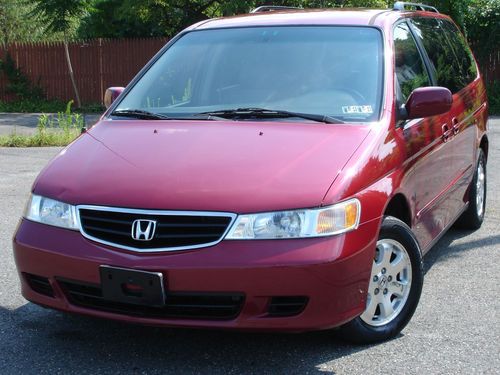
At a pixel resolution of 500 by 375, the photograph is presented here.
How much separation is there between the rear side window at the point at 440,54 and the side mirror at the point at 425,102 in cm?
107

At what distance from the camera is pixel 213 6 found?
2723cm

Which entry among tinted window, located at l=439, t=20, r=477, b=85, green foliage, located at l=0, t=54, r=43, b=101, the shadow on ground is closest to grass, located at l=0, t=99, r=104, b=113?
green foliage, located at l=0, t=54, r=43, b=101

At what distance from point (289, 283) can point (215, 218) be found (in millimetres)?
452

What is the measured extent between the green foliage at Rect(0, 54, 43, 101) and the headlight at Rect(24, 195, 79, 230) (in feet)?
68.2

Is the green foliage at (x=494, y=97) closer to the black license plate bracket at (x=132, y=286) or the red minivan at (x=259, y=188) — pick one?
the red minivan at (x=259, y=188)

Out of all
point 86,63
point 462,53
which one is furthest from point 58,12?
point 462,53

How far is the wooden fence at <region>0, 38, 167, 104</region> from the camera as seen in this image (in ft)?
77.2

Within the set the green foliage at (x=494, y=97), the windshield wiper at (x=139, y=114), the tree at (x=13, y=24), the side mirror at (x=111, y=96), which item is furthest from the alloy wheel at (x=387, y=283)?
the tree at (x=13, y=24)

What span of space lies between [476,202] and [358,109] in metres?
2.59

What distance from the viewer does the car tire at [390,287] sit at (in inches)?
158

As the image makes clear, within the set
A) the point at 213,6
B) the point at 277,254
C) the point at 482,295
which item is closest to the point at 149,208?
the point at 277,254

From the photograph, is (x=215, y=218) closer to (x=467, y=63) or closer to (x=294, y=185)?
(x=294, y=185)

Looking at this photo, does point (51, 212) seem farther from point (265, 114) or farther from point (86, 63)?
point (86, 63)

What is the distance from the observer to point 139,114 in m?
4.75
